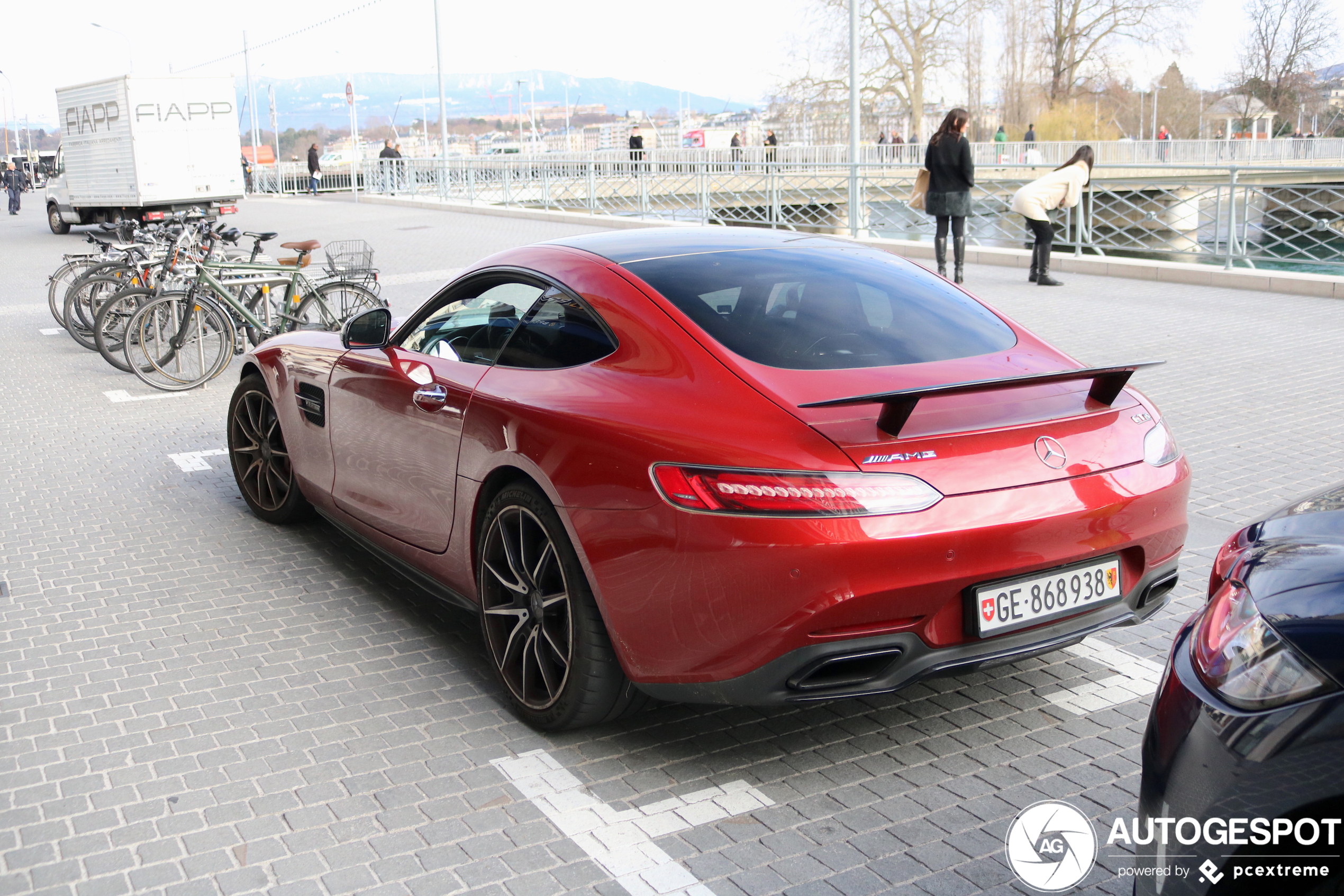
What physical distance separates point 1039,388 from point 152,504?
4.90 metres

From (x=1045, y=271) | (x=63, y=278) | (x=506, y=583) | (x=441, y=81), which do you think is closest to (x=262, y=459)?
(x=506, y=583)

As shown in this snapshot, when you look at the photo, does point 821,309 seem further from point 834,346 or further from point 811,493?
point 811,493

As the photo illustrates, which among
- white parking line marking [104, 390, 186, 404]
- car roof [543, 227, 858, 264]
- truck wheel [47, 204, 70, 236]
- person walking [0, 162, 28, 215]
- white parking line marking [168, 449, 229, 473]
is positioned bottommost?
white parking line marking [168, 449, 229, 473]

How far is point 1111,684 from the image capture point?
401 centimetres

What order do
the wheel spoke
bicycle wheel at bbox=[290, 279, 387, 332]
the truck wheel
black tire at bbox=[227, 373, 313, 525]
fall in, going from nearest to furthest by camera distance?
the wheel spoke → black tire at bbox=[227, 373, 313, 525] → bicycle wheel at bbox=[290, 279, 387, 332] → the truck wheel

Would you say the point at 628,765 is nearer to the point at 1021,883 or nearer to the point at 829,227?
the point at 1021,883

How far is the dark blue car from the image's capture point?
1.79m

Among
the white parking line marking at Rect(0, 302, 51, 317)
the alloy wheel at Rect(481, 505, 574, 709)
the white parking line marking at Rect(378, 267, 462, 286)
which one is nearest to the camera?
the alloy wheel at Rect(481, 505, 574, 709)

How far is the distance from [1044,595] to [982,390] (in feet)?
1.86

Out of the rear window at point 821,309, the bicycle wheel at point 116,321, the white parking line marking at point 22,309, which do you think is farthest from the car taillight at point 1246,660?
the white parking line marking at point 22,309

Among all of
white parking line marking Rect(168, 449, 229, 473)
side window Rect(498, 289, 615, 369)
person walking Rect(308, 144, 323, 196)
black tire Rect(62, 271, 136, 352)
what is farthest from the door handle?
person walking Rect(308, 144, 323, 196)

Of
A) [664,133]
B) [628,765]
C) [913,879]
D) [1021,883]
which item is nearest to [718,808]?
[628,765]

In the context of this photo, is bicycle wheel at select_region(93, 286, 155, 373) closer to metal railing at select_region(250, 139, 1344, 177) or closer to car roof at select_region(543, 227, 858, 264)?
car roof at select_region(543, 227, 858, 264)

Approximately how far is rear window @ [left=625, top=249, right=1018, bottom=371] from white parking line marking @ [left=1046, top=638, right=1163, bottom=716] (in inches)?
41.6
